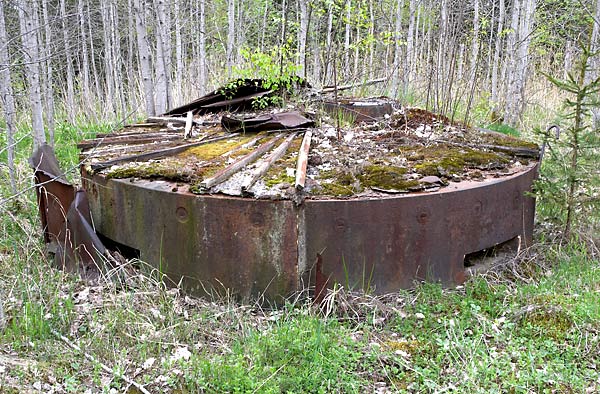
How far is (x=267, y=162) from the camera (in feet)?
11.6

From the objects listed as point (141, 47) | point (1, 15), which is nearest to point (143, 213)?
point (1, 15)

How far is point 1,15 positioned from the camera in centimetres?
486

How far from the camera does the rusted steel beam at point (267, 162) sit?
3178 millimetres

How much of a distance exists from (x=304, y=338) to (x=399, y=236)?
36.3 inches

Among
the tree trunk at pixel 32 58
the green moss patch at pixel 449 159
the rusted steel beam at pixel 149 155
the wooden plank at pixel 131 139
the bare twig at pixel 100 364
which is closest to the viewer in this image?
the bare twig at pixel 100 364

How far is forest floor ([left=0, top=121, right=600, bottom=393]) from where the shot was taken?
8.16 feet

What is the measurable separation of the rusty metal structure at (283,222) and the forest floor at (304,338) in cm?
16

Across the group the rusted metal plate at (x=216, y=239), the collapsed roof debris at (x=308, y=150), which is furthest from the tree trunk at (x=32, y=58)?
the rusted metal plate at (x=216, y=239)

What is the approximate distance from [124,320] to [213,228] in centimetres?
73

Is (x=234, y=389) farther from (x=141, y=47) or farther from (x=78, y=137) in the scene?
(x=78, y=137)

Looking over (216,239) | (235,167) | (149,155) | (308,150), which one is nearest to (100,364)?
(216,239)

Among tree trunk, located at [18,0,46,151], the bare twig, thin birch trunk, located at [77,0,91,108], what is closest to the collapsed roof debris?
tree trunk, located at [18,0,46,151]

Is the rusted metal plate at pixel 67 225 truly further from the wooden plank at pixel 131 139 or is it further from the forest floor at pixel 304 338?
the wooden plank at pixel 131 139

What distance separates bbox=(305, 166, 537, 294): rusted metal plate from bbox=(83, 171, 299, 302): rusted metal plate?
0.62 ft
